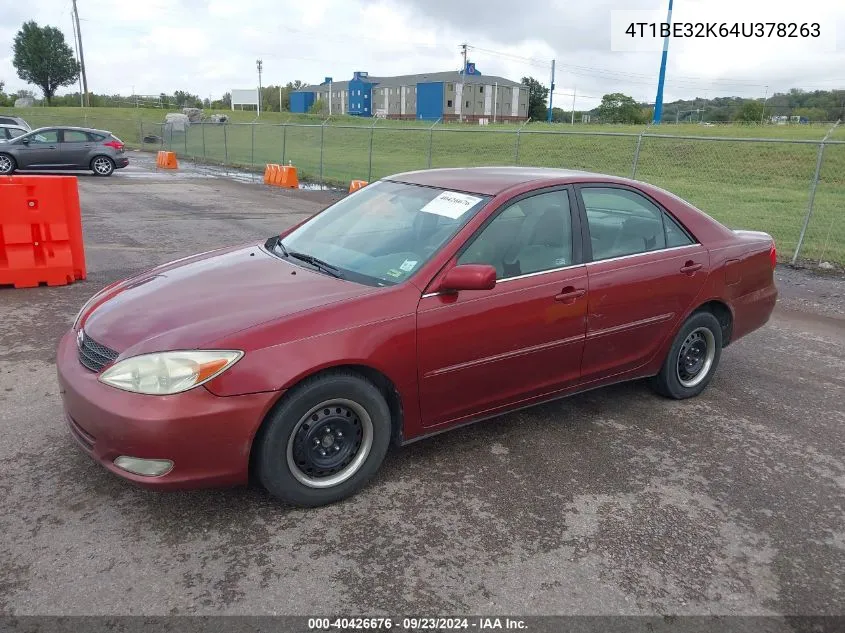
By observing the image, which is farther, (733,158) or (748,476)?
(733,158)

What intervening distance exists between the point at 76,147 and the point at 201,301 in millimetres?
20227

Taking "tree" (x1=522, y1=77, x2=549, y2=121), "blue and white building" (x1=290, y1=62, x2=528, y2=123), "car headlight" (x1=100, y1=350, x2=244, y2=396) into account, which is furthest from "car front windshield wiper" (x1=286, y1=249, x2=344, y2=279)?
"tree" (x1=522, y1=77, x2=549, y2=121)

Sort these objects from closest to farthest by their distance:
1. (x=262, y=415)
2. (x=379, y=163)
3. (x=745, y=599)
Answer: (x=745, y=599) < (x=262, y=415) < (x=379, y=163)

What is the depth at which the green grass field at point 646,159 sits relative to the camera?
48.4 ft

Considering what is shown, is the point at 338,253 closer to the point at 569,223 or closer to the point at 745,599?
the point at 569,223

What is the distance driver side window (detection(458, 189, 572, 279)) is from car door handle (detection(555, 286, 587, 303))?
0.15 meters

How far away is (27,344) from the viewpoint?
541cm

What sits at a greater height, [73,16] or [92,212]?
[73,16]

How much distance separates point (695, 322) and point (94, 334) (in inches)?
144

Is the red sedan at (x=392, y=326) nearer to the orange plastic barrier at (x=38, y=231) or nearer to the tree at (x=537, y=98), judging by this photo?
the orange plastic barrier at (x=38, y=231)

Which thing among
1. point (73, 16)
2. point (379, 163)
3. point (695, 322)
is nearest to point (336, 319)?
point (695, 322)

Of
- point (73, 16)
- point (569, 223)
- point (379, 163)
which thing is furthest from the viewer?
point (73, 16)

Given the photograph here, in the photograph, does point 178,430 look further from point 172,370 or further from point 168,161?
point 168,161

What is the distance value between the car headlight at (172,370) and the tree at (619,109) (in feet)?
226
